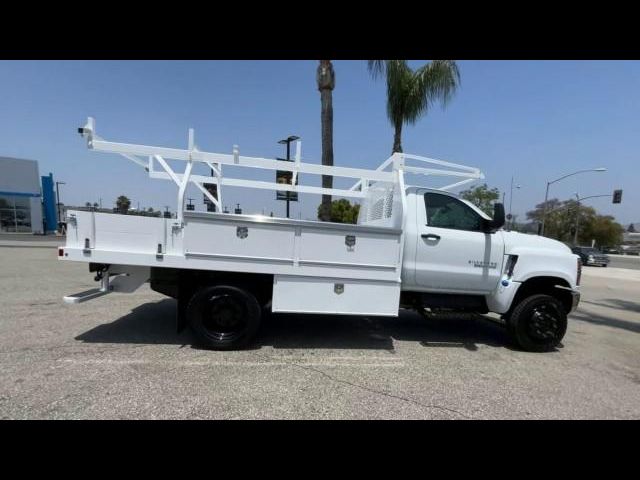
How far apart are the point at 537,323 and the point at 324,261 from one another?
10.6 feet

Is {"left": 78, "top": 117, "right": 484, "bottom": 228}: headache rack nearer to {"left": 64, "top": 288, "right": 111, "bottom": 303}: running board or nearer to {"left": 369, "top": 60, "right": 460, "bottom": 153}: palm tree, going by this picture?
{"left": 64, "top": 288, "right": 111, "bottom": 303}: running board

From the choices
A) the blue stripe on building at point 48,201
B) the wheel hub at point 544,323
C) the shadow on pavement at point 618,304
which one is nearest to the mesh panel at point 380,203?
the wheel hub at point 544,323

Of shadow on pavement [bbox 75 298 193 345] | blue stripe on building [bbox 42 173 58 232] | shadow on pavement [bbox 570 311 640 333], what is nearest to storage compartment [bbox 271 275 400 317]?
shadow on pavement [bbox 75 298 193 345]

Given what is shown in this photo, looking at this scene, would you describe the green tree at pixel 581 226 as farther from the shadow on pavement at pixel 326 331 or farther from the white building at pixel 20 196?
the white building at pixel 20 196

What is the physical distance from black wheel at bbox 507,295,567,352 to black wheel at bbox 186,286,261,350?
11.9 feet

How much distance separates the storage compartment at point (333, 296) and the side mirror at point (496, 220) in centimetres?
155

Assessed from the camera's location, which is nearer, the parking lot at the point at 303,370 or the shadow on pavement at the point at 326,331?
the parking lot at the point at 303,370

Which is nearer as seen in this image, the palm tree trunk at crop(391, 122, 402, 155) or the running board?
the running board

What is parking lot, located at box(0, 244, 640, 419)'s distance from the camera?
296 cm

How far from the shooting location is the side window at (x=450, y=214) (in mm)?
4609
